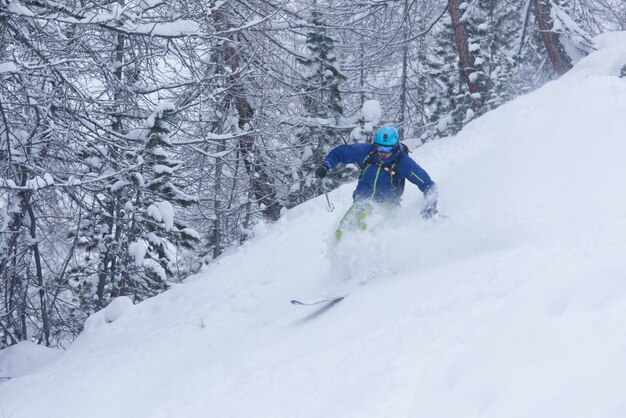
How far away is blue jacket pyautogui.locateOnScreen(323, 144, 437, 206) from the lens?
26.6 ft

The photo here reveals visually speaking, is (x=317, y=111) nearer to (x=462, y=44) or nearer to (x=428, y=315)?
(x=462, y=44)

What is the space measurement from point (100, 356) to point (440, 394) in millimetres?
5128

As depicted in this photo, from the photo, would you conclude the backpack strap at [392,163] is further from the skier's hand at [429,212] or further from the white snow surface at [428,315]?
the skier's hand at [429,212]

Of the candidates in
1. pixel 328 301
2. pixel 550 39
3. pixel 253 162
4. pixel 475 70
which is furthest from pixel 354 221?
pixel 550 39

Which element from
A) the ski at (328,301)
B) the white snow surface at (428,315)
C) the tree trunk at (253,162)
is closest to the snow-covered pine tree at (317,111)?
the tree trunk at (253,162)

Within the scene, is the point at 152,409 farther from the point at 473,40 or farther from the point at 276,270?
the point at 473,40

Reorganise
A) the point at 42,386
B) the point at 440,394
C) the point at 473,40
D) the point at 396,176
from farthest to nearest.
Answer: the point at 473,40
the point at 396,176
the point at 42,386
the point at 440,394

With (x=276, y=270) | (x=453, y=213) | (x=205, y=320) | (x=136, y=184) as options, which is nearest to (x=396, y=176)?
(x=453, y=213)

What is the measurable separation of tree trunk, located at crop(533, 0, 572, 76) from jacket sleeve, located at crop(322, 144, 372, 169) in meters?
9.06

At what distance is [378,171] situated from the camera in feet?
27.2

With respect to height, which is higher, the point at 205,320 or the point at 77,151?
the point at 77,151

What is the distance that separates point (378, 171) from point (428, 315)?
365 cm

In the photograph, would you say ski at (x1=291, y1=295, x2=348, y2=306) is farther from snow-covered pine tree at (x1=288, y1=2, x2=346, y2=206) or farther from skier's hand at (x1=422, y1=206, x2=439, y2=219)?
snow-covered pine tree at (x1=288, y1=2, x2=346, y2=206)

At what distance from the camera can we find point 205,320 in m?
7.87
